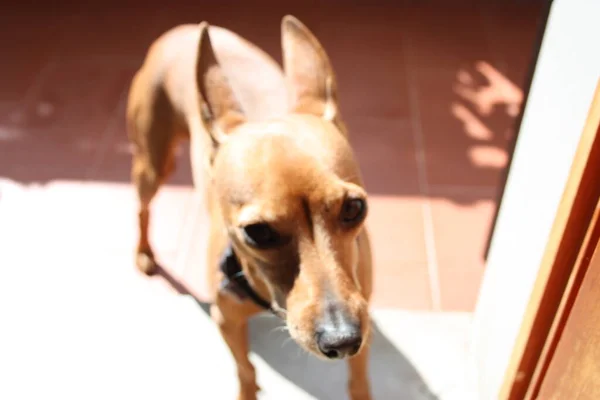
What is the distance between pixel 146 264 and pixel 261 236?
3.96 feet

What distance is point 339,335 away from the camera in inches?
58.6

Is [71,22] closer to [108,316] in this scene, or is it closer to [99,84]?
[99,84]

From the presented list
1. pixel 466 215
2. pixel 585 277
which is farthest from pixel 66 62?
pixel 585 277

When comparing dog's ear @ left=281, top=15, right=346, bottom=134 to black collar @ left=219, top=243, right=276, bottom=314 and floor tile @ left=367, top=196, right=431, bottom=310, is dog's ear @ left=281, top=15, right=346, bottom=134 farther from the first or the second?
floor tile @ left=367, top=196, right=431, bottom=310

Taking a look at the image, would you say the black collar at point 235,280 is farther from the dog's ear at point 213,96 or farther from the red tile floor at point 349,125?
the red tile floor at point 349,125

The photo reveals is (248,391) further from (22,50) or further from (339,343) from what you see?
(22,50)

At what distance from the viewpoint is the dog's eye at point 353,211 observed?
1514 mm

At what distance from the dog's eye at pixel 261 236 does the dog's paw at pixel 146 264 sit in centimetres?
116

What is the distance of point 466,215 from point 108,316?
1.52 m

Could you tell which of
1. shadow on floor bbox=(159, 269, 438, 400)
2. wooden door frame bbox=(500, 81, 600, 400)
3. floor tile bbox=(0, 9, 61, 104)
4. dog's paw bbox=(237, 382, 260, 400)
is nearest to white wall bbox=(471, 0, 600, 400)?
wooden door frame bbox=(500, 81, 600, 400)

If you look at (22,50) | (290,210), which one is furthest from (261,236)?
(22,50)

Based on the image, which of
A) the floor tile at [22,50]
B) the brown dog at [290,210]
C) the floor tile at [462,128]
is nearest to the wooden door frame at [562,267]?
the brown dog at [290,210]

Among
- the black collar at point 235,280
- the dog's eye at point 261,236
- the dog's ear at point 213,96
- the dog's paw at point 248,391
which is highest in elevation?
the dog's ear at point 213,96

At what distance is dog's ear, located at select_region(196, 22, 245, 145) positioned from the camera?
175cm
